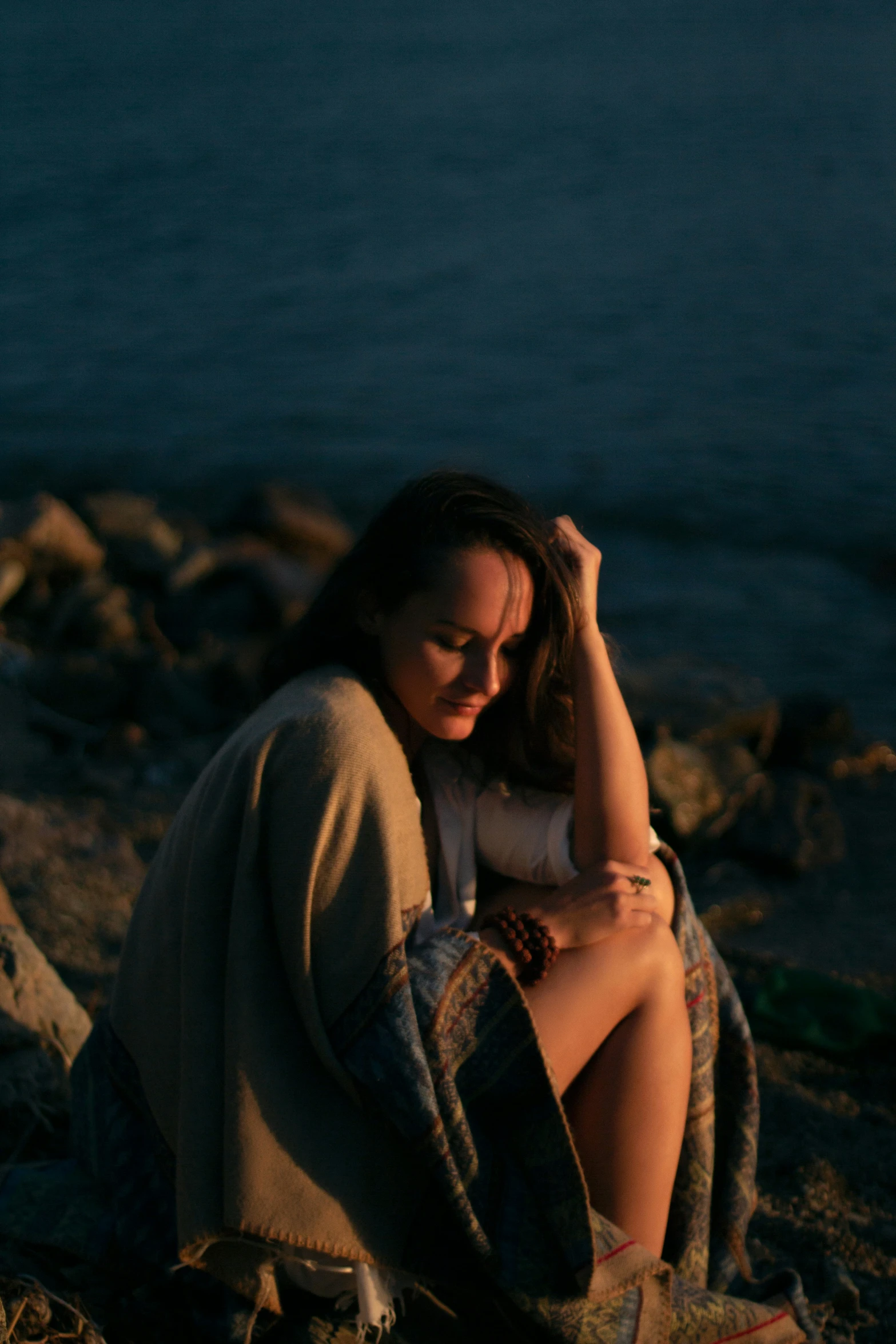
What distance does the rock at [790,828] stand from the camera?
4965 mm

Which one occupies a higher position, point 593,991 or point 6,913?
point 593,991

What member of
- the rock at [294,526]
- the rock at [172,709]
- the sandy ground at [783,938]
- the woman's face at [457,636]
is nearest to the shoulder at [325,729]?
the woman's face at [457,636]

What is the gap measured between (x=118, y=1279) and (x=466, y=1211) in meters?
0.75

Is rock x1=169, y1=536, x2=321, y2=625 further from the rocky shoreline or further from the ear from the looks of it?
the ear

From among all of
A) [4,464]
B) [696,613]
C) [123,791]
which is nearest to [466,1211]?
[123,791]

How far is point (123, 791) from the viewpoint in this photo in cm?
493

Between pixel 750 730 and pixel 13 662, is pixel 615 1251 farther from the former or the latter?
pixel 13 662

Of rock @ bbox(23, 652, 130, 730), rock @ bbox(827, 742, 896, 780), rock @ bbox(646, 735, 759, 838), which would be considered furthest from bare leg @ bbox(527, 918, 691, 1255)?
rock @ bbox(827, 742, 896, 780)

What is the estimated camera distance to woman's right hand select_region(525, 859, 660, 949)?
2350 mm

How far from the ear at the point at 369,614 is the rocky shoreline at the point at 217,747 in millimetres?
325

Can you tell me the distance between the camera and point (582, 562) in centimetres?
255

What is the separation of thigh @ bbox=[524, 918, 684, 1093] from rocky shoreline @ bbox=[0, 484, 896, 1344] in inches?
33.2

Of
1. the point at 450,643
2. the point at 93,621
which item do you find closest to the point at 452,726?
the point at 450,643

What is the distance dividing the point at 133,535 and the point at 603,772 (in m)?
6.23
